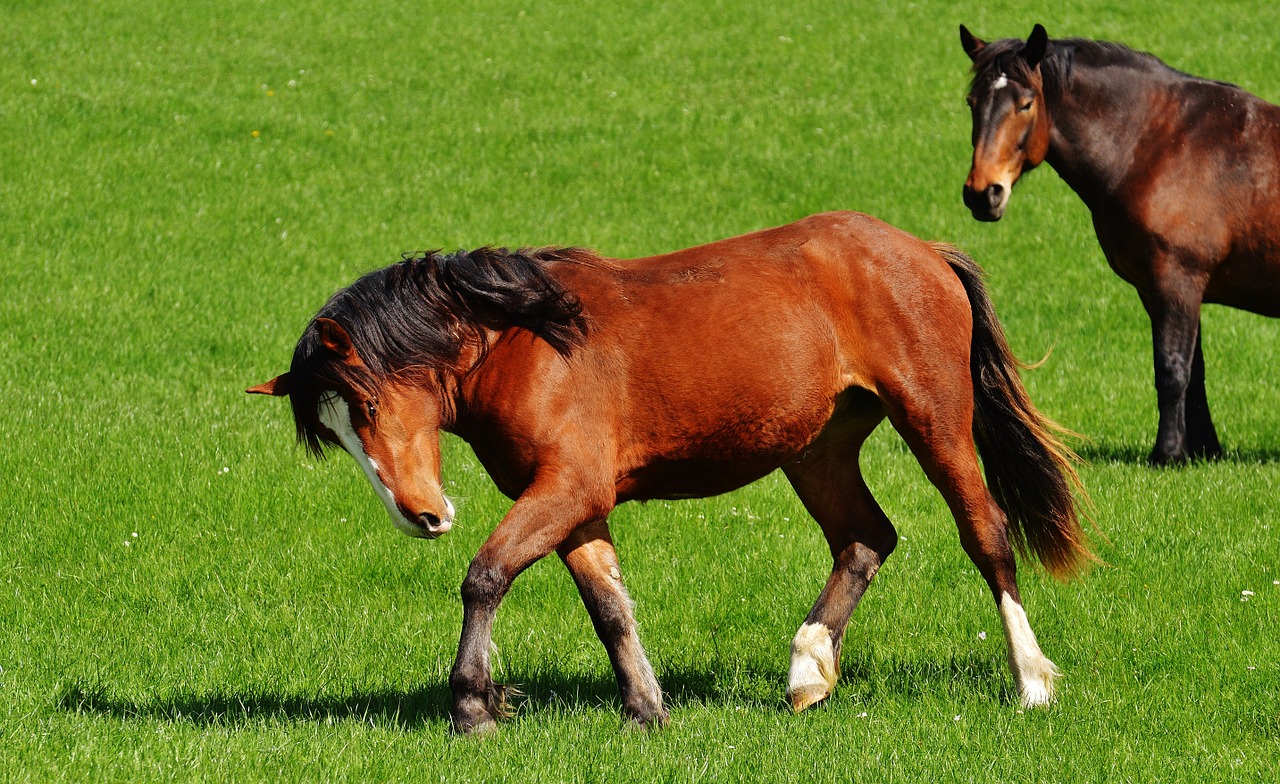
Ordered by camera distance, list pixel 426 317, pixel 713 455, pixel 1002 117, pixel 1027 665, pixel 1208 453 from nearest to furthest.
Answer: pixel 426 317 → pixel 713 455 → pixel 1027 665 → pixel 1002 117 → pixel 1208 453

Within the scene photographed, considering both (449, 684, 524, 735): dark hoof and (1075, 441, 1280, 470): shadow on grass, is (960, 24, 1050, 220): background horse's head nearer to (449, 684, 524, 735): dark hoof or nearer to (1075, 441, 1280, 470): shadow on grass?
(1075, 441, 1280, 470): shadow on grass

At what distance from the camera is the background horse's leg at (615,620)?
212 inches

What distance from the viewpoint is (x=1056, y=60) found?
32.6 ft

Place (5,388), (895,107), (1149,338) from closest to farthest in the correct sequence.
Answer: (5,388) → (1149,338) → (895,107)

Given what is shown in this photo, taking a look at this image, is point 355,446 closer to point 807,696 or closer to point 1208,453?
point 807,696

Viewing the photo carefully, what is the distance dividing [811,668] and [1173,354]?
17.1 feet

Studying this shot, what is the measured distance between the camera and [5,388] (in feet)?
37.7

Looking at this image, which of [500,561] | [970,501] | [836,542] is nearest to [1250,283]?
[970,501]

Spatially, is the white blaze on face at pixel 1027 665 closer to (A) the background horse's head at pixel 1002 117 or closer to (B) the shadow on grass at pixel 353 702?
(B) the shadow on grass at pixel 353 702

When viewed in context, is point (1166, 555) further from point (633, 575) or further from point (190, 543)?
point (190, 543)

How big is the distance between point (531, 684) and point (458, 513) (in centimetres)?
257

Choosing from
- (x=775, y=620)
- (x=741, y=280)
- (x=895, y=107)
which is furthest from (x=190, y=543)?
(x=895, y=107)

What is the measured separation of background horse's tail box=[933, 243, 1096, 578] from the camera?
20.8 ft

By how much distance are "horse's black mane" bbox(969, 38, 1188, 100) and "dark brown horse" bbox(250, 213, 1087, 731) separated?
3.71 m
